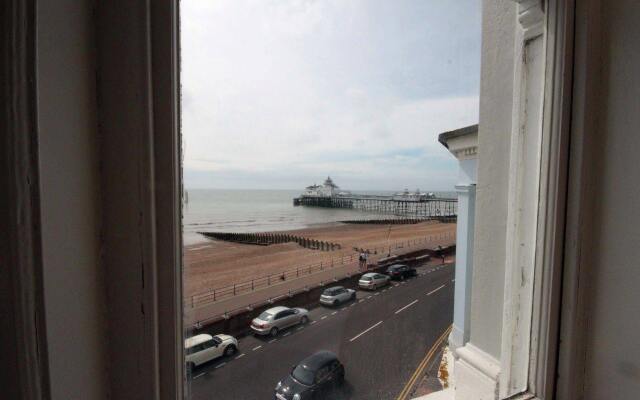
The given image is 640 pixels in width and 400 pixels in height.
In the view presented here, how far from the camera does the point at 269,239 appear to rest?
1.46 metres

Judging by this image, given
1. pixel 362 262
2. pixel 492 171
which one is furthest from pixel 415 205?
pixel 492 171

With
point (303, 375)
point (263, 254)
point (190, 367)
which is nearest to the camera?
point (190, 367)

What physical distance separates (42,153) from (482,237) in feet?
3.45

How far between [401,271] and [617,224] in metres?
1.18

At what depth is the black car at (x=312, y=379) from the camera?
82 centimetres

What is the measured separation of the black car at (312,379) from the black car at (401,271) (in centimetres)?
75

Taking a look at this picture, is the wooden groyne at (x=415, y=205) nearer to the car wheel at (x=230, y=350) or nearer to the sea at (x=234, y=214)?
the sea at (x=234, y=214)

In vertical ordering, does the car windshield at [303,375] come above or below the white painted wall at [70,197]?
below

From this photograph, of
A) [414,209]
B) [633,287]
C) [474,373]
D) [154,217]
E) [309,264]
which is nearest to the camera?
[154,217]

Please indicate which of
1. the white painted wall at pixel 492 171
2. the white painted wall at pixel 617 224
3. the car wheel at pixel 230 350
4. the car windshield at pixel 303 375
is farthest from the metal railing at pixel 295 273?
the white painted wall at pixel 617 224

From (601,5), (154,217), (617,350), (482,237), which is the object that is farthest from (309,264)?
(601,5)

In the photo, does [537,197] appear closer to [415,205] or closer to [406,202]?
[415,205]

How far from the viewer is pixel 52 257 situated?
11.1 inches

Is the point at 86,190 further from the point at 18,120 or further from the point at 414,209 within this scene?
the point at 414,209
